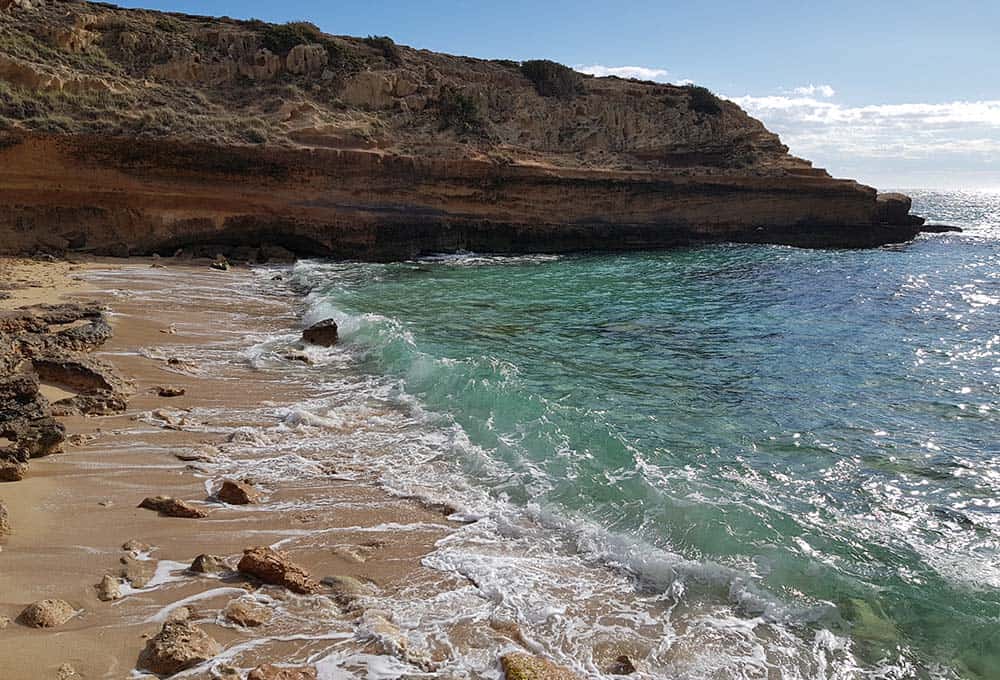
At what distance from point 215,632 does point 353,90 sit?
26.7 m

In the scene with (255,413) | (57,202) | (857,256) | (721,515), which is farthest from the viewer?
(857,256)

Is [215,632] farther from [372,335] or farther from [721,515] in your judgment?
[372,335]

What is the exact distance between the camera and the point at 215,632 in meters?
3.59

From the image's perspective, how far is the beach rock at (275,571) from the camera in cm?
407

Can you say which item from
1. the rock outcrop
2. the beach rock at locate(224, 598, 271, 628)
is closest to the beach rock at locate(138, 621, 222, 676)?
the beach rock at locate(224, 598, 271, 628)

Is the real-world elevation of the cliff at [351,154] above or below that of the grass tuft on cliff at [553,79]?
below

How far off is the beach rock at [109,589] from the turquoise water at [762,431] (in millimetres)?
2793

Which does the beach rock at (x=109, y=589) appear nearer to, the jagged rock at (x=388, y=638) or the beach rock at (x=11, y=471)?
the jagged rock at (x=388, y=638)

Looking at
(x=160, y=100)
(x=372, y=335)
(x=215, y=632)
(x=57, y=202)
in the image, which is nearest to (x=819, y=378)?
(x=372, y=335)

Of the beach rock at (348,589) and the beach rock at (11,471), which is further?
the beach rock at (11,471)

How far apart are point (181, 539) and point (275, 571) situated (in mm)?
895

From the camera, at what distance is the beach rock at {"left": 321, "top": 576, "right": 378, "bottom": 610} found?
4.02 m

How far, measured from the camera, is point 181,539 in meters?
4.56

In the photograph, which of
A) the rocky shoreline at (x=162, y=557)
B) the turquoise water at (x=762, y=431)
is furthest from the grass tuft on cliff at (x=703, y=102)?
the rocky shoreline at (x=162, y=557)
